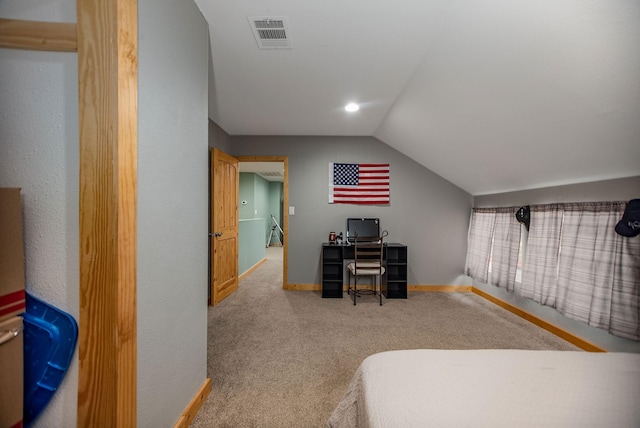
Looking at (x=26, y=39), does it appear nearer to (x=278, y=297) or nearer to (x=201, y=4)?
(x=201, y=4)

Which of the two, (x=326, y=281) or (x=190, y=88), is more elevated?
(x=190, y=88)

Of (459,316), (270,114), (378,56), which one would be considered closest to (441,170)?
(459,316)

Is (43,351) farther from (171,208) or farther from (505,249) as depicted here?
(505,249)

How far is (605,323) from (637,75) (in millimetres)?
1825

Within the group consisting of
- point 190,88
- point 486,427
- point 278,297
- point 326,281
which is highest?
point 190,88

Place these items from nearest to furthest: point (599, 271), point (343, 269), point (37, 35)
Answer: point (37, 35), point (599, 271), point (343, 269)

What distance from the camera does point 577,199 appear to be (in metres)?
2.34

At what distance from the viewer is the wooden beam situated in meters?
0.89

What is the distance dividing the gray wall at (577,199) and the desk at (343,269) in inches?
49.0

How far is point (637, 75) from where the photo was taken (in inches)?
52.5

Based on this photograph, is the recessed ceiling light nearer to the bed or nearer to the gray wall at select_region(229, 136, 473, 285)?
the gray wall at select_region(229, 136, 473, 285)

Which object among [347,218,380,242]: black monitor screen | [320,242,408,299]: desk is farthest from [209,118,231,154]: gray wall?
[347,218,380,242]: black monitor screen

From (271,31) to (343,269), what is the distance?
10.2ft

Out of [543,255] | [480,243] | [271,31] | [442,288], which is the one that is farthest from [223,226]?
[543,255]
